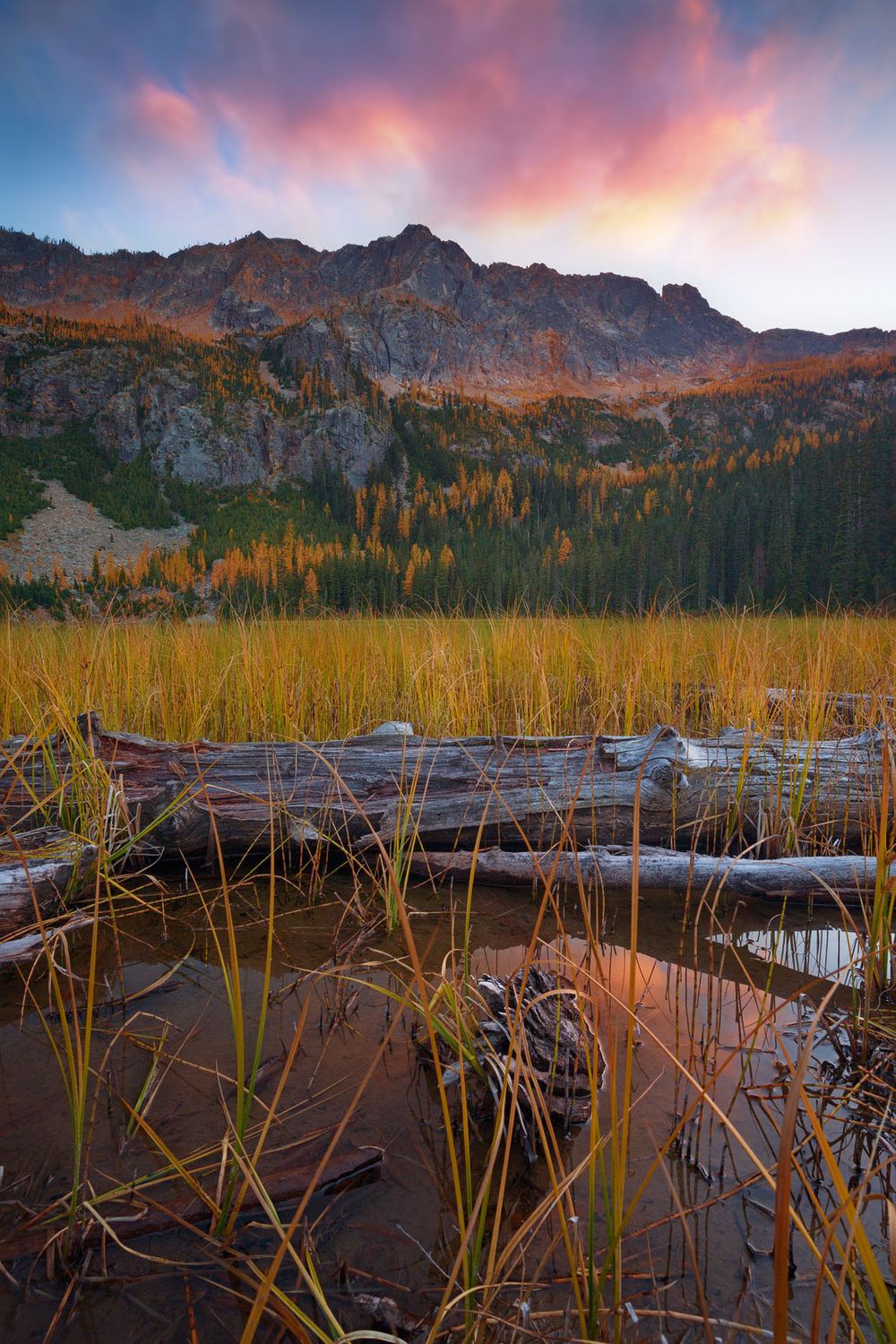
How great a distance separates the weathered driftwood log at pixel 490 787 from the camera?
2.52 m

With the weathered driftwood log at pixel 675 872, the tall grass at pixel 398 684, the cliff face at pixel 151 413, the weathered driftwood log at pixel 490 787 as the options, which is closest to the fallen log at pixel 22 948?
the weathered driftwood log at pixel 490 787

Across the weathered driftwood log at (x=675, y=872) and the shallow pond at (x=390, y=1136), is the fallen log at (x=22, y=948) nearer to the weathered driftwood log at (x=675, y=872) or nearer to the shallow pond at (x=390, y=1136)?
the shallow pond at (x=390, y=1136)

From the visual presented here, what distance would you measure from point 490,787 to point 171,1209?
1.78m

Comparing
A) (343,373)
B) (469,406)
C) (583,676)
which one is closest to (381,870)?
(583,676)

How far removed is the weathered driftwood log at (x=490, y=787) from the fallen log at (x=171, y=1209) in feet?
4.43

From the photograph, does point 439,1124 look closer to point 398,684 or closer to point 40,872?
point 40,872

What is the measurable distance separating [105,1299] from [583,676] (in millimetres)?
4576

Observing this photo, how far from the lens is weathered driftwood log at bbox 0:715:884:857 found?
252 centimetres

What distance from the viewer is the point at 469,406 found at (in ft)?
373

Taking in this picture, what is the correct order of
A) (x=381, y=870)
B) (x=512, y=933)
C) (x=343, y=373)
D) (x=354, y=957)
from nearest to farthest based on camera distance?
(x=354, y=957), (x=512, y=933), (x=381, y=870), (x=343, y=373)

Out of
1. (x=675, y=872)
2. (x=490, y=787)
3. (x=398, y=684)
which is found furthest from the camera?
(x=398, y=684)

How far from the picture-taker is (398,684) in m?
4.76

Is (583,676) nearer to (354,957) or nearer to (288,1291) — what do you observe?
(354,957)

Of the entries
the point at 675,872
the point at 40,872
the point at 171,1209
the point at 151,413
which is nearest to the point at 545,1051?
the point at 171,1209
